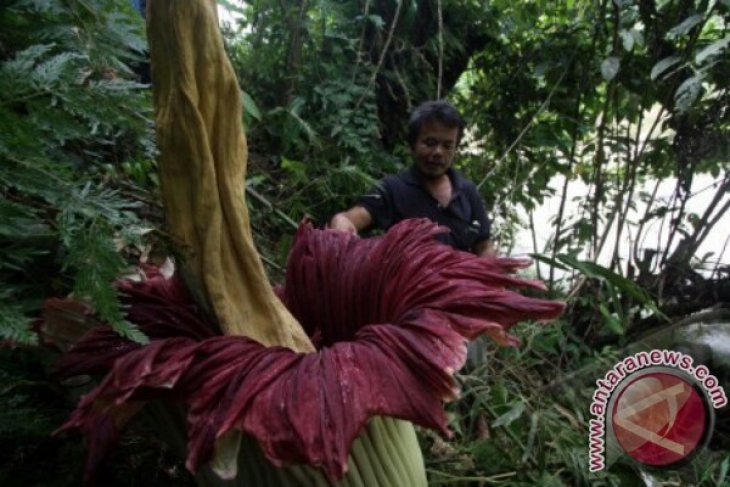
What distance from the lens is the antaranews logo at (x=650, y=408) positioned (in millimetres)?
919

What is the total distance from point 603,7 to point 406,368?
7.09 feet

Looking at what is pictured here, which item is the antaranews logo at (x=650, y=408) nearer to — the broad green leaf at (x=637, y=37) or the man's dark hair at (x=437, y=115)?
the man's dark hair at (x=437, y=115)

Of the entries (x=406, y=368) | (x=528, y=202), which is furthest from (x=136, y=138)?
(x=528, y=202)

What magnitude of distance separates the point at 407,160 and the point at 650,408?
182cm

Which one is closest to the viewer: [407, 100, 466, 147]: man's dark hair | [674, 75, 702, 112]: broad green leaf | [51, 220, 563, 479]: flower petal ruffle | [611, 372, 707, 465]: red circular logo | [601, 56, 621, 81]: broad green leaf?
[51, 220, 563, 479]: flower petal ruffle

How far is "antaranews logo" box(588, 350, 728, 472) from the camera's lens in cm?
92

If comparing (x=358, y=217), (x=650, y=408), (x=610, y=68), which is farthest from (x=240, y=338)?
Result: (x=610, y=68)

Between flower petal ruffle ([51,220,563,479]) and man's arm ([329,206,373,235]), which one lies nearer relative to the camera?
flower petal ruffle ([51,220,563,479])

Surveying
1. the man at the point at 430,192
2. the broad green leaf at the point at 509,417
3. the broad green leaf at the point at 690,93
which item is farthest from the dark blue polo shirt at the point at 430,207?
the broad green leaf at the point at 509,417

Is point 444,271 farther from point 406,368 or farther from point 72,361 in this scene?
point 72,361

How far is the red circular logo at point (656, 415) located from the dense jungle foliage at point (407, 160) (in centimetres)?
→ 8

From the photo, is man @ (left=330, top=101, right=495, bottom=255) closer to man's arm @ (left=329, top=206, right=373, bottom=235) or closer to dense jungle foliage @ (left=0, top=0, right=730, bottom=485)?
man's arm @ (left=329, top=206, right=373, bottom=235)

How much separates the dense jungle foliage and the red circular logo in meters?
0.08

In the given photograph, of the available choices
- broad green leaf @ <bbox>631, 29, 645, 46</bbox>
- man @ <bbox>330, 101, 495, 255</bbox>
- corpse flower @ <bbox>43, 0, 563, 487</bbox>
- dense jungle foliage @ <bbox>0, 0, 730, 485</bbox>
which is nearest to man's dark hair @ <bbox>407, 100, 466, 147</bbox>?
man @ <bbox>330, 101, 495, 255</bbox>
